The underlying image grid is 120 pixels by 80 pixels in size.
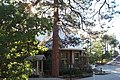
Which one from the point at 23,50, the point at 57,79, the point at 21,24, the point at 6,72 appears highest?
the point at 21,24

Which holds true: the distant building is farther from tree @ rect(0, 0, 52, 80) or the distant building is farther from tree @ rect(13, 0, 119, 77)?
tree @ rect(0, 0, 52, 80)

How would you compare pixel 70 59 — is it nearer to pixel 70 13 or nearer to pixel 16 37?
pixel 70 13

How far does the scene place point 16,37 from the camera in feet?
28.1

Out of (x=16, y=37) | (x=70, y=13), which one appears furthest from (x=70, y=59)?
(x=16, y=37)

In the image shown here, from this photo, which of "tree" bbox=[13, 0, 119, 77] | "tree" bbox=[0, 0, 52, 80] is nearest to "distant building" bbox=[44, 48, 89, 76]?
"tree" bbox=[13, 0, 119, 77]

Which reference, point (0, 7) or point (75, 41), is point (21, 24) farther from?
point (75, 41)

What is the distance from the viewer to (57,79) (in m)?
23.0

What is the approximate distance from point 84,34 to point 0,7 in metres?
16.3

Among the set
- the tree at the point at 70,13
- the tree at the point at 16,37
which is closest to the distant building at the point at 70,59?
the tree at the point at 70,13

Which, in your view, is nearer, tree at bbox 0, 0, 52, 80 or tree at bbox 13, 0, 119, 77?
tree at bbox 0, 0, 52, 80

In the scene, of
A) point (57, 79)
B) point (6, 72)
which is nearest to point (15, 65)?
point (6, 72)

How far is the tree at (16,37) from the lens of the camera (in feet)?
28.2

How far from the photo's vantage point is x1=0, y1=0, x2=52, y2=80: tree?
860 centimetres

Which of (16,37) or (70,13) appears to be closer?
(16,37)
